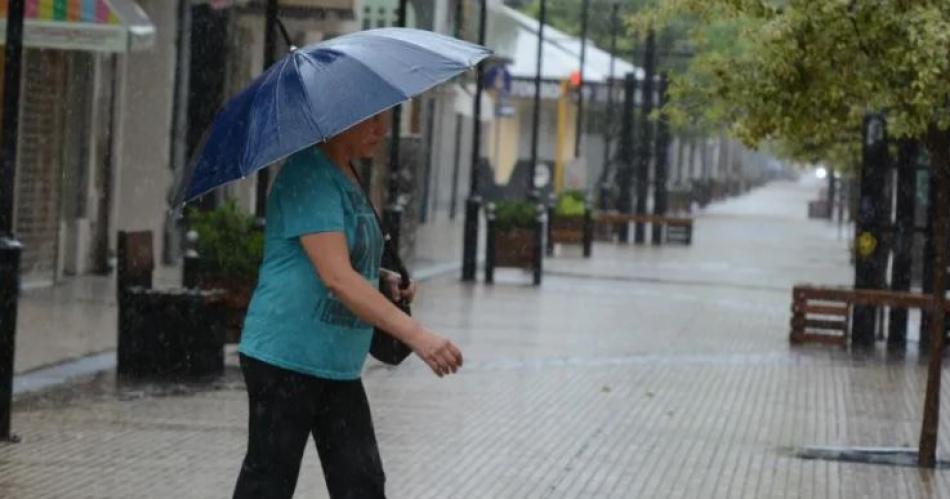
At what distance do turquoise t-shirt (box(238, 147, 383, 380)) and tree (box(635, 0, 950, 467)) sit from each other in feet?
20.3

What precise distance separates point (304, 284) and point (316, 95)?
21.9 inches

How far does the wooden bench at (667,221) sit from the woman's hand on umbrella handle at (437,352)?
38961 mm

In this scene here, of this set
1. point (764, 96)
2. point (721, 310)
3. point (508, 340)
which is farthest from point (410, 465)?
point (721, 310)

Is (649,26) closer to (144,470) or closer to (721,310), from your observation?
(144,470)

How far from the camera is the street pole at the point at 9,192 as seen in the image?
11.4 metres

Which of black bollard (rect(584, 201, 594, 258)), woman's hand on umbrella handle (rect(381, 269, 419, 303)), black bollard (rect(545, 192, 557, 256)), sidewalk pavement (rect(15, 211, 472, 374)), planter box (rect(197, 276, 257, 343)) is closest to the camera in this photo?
woman's hand on umbrella handle (rect(381, 269, 419, 303))

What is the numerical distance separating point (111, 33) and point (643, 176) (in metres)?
30.4

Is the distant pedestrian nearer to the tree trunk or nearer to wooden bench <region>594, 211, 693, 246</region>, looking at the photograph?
the tree trunk

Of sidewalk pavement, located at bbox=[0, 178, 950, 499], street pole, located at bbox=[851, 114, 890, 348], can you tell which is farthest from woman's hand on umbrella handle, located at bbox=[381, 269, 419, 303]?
street pole, located at bbox=[851, 114, 890, 348]

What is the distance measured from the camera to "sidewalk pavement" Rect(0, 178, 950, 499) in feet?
35.7

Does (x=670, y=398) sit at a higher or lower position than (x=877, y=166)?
lower

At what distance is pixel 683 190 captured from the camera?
2790 inches

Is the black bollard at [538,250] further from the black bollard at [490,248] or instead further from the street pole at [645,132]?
the street pole at [645,132]

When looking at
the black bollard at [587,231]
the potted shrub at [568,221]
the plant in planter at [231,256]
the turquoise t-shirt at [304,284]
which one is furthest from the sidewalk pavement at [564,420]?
the potted shrub at [568,221]
